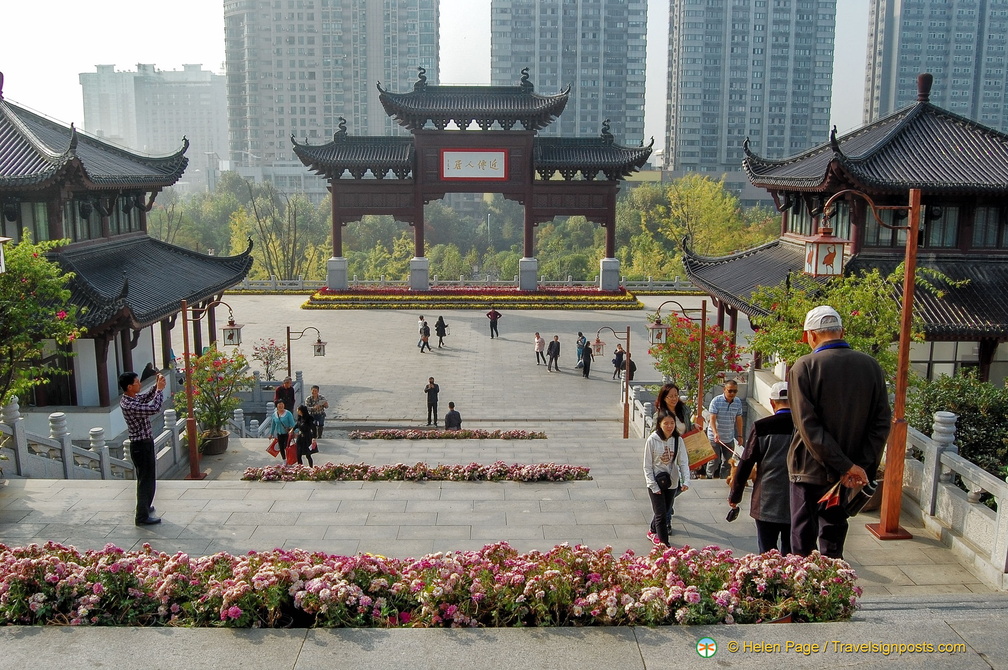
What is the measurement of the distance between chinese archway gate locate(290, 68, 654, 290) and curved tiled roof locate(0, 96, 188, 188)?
13.1m

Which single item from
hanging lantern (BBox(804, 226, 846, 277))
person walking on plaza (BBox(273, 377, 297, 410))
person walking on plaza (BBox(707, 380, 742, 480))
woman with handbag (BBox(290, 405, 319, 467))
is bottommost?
person walking on plaza (BBox(273, 377, 297, 410))

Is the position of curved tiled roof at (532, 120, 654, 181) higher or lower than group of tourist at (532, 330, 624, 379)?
higher

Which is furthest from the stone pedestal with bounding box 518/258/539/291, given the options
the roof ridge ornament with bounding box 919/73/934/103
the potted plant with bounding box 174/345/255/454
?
the potted plant with bounding box 174/345/255/454

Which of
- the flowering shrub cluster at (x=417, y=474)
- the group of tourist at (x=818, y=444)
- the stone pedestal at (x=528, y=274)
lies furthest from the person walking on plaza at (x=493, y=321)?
the group of tourist at (x=818, y=444)

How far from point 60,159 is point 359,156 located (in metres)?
20.8

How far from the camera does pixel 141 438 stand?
856cm

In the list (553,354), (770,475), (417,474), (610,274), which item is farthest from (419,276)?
(770,475)

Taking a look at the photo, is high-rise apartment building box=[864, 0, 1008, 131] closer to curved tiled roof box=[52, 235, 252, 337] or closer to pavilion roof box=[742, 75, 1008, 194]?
pavilion roof box=[742, 75, 1008, 194]

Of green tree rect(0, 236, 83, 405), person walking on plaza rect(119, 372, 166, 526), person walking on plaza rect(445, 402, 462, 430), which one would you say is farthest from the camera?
person walking on plaza rect(445, 402, 462, 430)

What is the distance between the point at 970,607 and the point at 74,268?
55.9 ft

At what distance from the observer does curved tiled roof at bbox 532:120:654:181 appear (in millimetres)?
36406

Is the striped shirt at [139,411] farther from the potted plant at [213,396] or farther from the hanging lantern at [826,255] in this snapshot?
the hanging lantern at [826,255]

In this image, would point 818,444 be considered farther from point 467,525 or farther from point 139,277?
point 139,277

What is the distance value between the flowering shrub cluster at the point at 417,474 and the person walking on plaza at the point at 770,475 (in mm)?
4348
